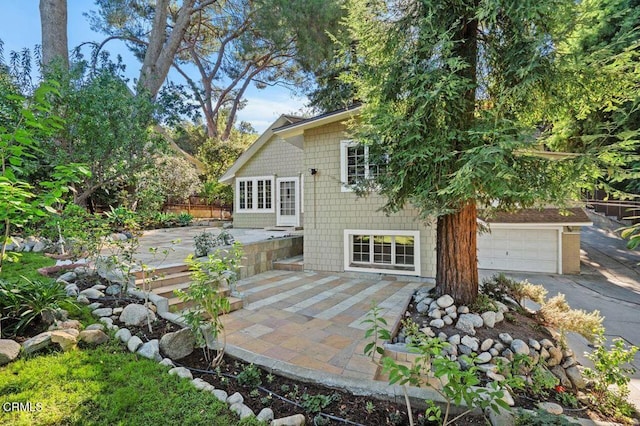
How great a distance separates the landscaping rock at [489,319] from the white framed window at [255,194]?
11.1 m

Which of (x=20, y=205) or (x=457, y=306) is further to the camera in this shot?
(x=457, y=306)

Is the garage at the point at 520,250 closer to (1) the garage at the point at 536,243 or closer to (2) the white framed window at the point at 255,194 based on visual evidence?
(1) the garage at the point at 536,243

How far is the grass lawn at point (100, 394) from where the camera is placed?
91.3 inches

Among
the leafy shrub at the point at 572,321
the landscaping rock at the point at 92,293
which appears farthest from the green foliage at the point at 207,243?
the leafy shrub at the point at 572,321

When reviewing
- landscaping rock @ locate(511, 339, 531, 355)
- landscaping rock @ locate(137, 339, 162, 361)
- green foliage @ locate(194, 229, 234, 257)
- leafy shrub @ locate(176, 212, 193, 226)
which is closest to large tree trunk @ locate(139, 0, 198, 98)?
leafy shrub @ locate(176, 212, 193, 226)

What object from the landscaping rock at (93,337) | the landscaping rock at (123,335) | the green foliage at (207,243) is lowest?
the landscaping rock at (123,335)

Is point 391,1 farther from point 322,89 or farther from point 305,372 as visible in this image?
point 322,89

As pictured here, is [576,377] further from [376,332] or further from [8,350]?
[8,350]

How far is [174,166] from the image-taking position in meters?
15.5

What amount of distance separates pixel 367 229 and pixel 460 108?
4089mm

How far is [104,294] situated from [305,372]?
3657mm

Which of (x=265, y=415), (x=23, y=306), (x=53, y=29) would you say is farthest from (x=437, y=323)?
(x=53, y=29)

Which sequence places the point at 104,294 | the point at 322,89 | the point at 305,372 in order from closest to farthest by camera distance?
the point at 305,372, the point at 104,294, the point at 322,89

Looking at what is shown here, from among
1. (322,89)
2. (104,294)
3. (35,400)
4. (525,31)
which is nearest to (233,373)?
(35,400)
